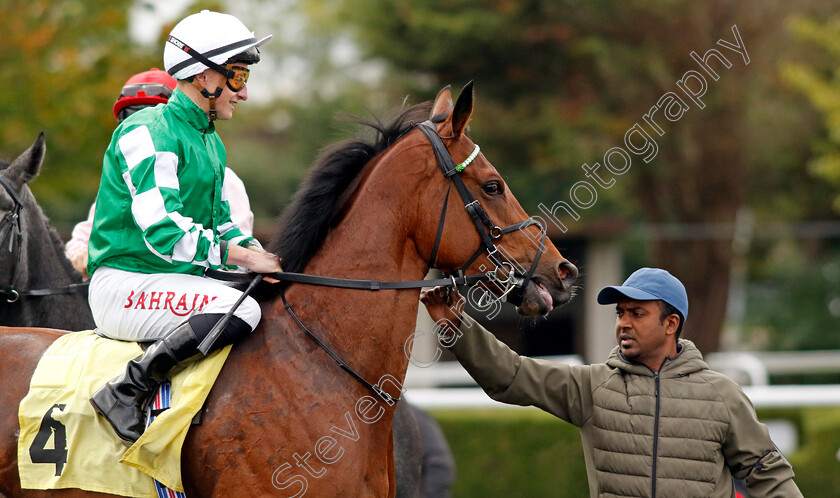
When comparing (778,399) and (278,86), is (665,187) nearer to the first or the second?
(778,399)

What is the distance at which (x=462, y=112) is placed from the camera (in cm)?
319

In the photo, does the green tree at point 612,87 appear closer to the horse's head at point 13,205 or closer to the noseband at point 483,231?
the horse's head at point 13,205

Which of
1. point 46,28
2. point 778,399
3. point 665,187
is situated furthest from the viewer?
point 665,187

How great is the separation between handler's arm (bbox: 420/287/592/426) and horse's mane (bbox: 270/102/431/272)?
1.69 ft

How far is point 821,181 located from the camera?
18.3 meters

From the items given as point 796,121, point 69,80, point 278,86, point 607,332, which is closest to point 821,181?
point 796,121

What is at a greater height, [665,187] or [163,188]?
[665,187]

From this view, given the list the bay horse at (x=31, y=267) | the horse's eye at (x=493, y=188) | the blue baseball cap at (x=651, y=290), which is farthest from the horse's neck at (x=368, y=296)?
the bay horse at (x=31, y=267)

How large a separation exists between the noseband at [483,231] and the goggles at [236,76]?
0.70 metres

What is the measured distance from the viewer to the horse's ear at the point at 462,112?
123 inches

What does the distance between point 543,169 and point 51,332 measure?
1193 centimetres

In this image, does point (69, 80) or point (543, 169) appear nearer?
point (69, 80)

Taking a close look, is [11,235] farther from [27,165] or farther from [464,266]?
[464,266]

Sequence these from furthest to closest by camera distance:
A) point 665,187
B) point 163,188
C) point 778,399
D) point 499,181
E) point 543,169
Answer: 1. point 665,187
2. point 543,169
3. point 778,399
4. point 499,181
5. point 163,188
